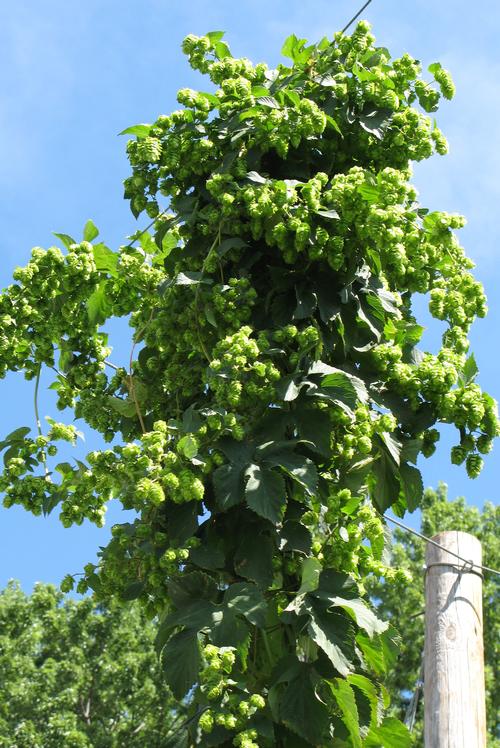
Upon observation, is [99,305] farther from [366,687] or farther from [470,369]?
[366,687]

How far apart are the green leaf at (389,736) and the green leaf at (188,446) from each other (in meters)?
1.00

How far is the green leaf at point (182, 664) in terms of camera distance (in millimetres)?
2680

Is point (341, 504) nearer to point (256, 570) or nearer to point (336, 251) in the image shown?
point (256, 570)

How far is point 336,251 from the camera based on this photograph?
10.5ft

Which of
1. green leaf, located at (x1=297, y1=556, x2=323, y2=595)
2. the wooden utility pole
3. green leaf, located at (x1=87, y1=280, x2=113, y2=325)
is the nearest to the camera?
green leaf, located at (x1=297, y1=556, x2=323, y2=595)

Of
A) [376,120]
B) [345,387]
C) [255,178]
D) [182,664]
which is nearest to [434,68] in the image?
[376,120]

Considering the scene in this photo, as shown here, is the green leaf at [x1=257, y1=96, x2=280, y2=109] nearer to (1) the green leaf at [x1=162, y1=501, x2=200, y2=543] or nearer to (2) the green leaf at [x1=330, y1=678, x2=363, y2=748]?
(1) the green leaf at [x1=162, y1=501, x2=200, y2=543]

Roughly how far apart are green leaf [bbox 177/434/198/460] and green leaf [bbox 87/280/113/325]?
3.10ft

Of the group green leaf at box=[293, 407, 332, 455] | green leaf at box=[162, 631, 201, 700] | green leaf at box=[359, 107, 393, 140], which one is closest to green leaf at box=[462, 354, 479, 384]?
green leaf at box=[293, 407, 332, 455]

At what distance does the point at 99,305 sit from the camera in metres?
3.66

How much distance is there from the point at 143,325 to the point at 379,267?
2.89 feet

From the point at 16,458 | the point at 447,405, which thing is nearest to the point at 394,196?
the point at 447,405

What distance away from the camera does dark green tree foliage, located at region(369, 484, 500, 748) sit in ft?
64.2

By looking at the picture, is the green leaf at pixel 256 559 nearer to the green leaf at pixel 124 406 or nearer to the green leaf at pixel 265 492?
the green leaf at pixel 265 492
